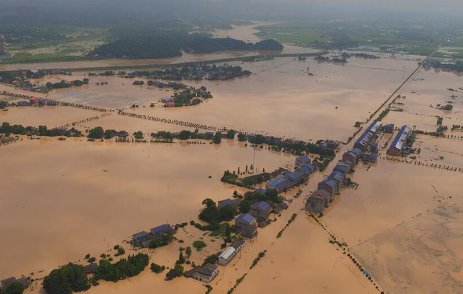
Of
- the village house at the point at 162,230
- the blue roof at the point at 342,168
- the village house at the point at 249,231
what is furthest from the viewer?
the blue roof at the point at 342,168

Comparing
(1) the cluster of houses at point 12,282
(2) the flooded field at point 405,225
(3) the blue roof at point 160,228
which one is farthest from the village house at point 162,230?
(2) the flooded field at point 405,225

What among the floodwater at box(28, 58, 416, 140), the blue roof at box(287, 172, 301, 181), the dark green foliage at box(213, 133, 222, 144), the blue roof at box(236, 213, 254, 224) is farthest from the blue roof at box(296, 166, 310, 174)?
the dark green foliage at box(213, 133, 222, 144)

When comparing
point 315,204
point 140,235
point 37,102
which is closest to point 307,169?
point 315,204

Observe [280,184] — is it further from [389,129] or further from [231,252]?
[389,129]

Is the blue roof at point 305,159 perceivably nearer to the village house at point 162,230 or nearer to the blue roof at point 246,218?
the blue roof at point 246,218

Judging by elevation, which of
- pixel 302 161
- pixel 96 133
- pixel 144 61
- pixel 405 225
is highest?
pixel 144 61

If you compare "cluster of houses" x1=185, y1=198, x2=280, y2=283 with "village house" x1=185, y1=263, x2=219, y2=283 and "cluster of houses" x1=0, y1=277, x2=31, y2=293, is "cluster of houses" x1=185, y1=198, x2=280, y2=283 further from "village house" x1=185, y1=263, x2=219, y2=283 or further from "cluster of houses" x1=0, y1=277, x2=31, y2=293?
"cluster of houses" x1=0, y1=277, x2=31, y2=293
